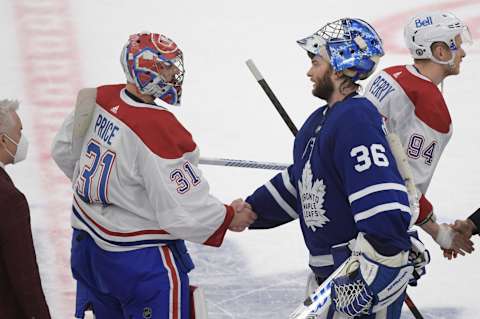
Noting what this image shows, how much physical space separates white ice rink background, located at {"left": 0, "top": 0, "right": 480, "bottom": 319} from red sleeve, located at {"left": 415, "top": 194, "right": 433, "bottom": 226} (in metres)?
0.83

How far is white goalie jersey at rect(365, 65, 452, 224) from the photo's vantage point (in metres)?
3.96

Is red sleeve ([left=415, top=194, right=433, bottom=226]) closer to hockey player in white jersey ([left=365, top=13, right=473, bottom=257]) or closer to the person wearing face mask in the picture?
hockey player in white jersey ([left=365, top=13, right=473, bottom=257])

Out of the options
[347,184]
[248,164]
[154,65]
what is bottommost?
[248,164]

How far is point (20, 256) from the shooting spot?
3.42m

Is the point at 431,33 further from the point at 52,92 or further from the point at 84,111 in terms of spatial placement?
the point at 52,92

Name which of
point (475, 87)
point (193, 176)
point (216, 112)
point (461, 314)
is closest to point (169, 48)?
point (193, 176)

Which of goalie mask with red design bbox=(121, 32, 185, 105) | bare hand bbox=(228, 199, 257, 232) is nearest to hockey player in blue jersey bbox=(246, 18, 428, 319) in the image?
bare hand bbox=(228, 199, 257, 232)

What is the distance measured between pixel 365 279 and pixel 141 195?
0.81 metres

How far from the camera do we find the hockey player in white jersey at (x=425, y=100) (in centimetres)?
397

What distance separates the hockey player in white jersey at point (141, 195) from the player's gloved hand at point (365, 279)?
0.61m

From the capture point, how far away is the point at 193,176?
11.9 feet

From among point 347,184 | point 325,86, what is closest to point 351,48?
point 325,86

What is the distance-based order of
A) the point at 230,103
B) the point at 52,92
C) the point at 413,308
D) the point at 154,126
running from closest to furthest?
the point at 154,126 → the point at 413,308 → the point at 230,103 → the point at 52,92

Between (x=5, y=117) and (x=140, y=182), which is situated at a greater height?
(x=5, y=117)
